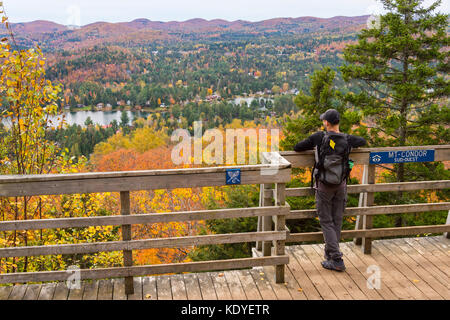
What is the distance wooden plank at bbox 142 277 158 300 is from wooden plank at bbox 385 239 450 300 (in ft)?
8.32

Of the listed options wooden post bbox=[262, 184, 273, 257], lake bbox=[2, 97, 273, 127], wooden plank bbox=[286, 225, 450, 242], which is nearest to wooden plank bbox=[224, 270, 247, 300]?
wooden post bbox=[262, 184, 273, 257]

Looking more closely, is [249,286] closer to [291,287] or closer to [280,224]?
[291,287]

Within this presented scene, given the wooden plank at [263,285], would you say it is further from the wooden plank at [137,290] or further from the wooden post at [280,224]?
the wooden plank at [137,290]

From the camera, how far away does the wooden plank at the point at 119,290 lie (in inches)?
146

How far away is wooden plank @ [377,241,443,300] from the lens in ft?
12.4

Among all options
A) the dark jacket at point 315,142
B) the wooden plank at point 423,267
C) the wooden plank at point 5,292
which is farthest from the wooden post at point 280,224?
the wooden plank at point 5,292

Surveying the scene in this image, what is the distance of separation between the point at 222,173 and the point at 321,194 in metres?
1.06

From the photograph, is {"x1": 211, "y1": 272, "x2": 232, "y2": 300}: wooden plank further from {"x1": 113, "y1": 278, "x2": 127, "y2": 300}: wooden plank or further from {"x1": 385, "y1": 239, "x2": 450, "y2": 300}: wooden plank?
{"x1": 385, "y1": 239, "x2": 450, "y2": 300}: wooden plank

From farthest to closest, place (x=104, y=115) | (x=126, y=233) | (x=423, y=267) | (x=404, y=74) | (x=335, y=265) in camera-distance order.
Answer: (x=104, y=115) < (x=404, y=74) < (x=423, y=267) < (x=335, y=265) < (x=126, y=233)

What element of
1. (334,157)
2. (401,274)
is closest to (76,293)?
(334,157)

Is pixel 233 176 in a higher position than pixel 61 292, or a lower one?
higher

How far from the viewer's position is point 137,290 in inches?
150

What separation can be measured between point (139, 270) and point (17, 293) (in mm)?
1106
